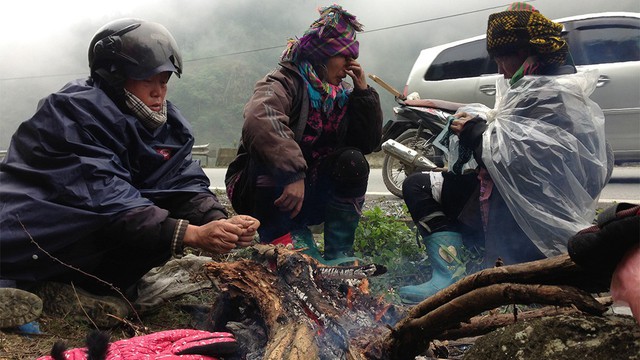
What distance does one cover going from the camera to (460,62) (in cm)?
882

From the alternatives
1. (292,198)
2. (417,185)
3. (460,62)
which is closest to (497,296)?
(292,198)

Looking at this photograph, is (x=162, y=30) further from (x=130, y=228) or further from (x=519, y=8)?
(x=519, y=8)

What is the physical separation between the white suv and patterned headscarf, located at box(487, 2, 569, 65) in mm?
2428

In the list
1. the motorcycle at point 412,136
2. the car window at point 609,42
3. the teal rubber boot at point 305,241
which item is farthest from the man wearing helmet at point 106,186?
the car window at point 609,42

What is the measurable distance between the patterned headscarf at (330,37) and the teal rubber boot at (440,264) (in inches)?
48.1

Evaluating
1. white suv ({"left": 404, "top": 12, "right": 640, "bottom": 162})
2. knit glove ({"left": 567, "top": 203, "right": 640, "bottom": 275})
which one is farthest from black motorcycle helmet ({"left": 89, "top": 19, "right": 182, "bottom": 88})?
white suv ({"left": 404, "top": 12, "right": 640, "bottom": 162})

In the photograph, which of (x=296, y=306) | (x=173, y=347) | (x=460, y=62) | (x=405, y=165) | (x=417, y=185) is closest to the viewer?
(x=173, y=347)

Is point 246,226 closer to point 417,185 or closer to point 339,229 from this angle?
point 339,229

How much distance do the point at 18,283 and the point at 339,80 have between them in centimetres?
212

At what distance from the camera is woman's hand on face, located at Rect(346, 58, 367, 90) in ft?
12.7

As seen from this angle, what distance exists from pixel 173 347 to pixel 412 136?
543cm

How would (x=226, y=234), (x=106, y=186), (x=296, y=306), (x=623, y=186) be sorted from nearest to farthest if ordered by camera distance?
(x=296, y=306)
(x=226, y=234)
(x=106, y=186)
(x=623, y=186)

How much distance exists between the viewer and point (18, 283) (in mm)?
2977

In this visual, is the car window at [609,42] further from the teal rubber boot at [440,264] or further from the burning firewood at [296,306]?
the burning firewood at [296,306]
